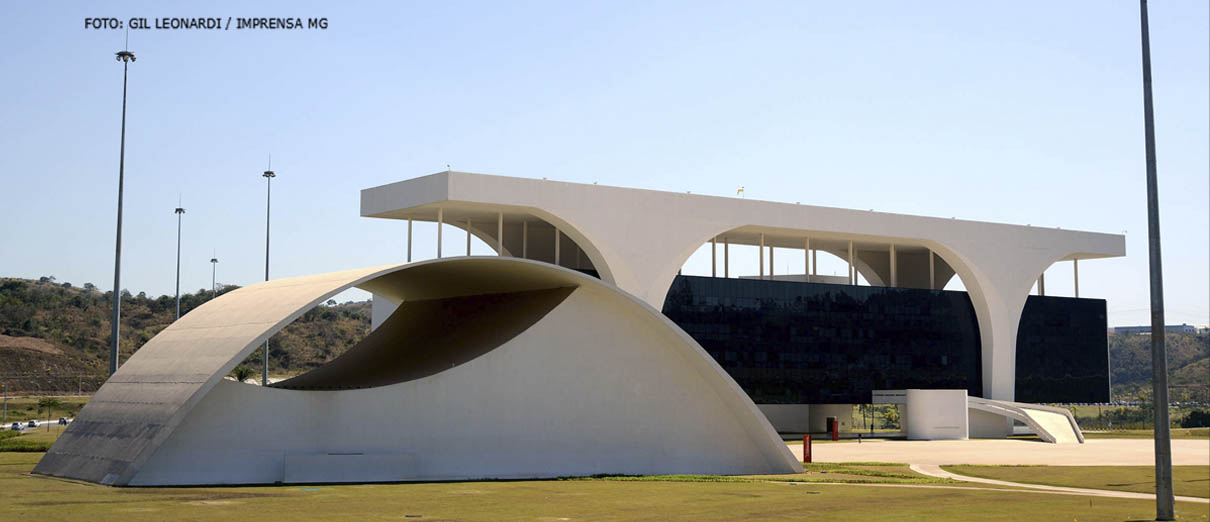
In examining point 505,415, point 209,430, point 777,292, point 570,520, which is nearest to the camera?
point 570,520

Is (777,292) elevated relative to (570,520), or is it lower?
elevated

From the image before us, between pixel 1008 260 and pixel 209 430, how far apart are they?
144 ft

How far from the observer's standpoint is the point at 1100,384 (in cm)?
6356

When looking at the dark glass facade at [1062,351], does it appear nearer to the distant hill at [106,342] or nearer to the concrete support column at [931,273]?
the concrete support column at [931,273]

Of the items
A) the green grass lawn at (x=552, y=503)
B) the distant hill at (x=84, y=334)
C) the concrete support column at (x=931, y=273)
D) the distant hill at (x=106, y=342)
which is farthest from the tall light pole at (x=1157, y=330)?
the distant hill at (x=84, y=334)

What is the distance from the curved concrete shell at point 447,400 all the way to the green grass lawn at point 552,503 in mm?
1219

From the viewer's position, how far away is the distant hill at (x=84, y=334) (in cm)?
7738

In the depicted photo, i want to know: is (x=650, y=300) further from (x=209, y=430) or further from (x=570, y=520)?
(x=570, y=520)

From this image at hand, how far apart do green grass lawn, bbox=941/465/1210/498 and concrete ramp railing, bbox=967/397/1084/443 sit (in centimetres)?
1962

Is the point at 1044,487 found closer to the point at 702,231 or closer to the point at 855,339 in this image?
the point at 702,231

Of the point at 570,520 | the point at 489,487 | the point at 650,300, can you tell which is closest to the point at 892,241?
the point at 650,300

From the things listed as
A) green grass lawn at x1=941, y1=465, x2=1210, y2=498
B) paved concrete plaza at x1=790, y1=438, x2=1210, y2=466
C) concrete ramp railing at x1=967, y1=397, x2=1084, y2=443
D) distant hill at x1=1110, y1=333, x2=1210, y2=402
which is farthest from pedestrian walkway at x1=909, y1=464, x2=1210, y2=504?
distant hill at x1=1110, y1=333, x2=1210, y2=402

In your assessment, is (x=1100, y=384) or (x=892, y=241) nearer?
(x=892, y=241)

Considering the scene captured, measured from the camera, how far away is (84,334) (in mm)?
87625
